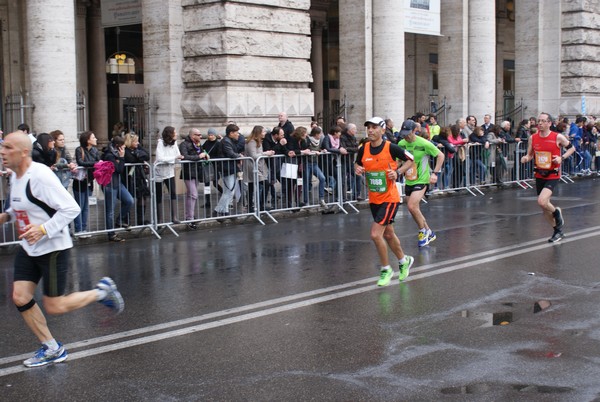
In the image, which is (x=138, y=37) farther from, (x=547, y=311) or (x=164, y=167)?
(x=547, y=311)

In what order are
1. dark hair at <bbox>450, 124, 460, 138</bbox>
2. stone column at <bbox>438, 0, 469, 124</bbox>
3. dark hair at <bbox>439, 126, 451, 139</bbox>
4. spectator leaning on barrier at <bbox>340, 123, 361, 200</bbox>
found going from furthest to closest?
stone column at <bbox>438, 0, 469, 124</bbox> < dark hair at <bbox>450, 124, 460, 138</bbox> < dark hair at <bbox>439, 126, 451, 139</bbox> < spectator leaning on barrier at <bbox>340, 123, 361, 200</bbox>

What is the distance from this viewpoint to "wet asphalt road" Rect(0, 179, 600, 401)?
6.32 metres

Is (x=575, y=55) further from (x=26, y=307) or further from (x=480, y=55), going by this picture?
(x=26, y=307)

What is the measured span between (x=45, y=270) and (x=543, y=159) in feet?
29.2

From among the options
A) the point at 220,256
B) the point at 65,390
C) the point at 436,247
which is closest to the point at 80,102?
the point at 220,256

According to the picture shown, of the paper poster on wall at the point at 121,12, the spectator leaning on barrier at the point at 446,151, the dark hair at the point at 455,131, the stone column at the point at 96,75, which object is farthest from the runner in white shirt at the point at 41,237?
the stone column at the point at 96,75

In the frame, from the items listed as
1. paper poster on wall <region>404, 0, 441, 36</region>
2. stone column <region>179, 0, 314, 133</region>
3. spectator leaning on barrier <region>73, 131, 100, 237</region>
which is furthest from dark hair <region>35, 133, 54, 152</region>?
paper poster on wall <region>404, 0, 441, 36</region>

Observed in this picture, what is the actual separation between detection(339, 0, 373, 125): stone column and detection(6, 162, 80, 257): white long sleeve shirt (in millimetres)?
17048

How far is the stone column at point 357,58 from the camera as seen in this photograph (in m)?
23.4

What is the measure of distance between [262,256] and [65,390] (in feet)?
19.9

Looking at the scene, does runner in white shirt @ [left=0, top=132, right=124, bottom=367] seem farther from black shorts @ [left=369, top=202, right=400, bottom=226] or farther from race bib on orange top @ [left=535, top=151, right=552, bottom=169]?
race bib on orange top @ [left=535, top=151, right=552, bottom=169]

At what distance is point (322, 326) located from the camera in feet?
26.5

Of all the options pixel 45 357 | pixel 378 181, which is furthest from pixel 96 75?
pixel 45 357

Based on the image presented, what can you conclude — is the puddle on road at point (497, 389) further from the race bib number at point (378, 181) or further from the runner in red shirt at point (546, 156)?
the runner in red shirt at point (546, 156)
